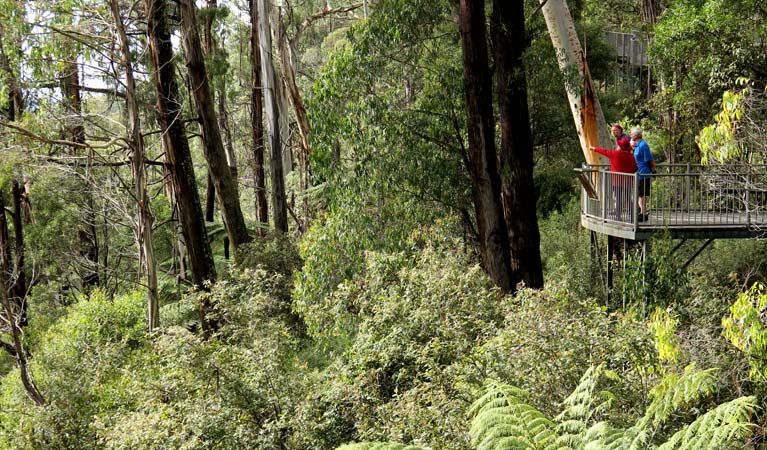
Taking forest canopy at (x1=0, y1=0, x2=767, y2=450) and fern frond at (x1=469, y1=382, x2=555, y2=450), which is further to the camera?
forest canopy at (x1=0, y1=0, x2=767, y2=450)

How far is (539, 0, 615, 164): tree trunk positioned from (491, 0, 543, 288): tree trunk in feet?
6.95

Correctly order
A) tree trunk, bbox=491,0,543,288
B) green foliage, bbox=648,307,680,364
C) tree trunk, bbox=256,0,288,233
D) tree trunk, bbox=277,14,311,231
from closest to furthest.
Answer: green foliage, bbox=648,307,680,364 < tree trunk, bbox=491,0,543,288 < tree trunk, bbox=256,0,288,233 < tree trunk, bbox=277,14,311,231

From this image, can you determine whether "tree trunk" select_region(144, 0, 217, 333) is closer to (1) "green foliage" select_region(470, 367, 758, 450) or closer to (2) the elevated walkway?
(2) the elevated walkway

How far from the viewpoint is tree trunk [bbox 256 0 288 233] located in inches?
889

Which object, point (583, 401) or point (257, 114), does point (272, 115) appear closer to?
point (257, 114)

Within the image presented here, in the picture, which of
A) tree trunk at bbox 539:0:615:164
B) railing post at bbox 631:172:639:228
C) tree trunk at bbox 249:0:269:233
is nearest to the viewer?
railing post at bbox 631:172:639:228

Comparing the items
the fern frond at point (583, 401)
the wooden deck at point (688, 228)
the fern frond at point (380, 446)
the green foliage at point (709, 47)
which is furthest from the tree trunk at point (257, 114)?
the fern frond at point (380, 446)

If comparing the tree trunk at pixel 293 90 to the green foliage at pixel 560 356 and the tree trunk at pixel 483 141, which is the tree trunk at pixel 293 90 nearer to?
the tree trunk at pixel 483 141

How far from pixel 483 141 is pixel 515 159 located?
0.77 m

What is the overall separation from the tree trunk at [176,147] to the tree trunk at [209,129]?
19.7 inches

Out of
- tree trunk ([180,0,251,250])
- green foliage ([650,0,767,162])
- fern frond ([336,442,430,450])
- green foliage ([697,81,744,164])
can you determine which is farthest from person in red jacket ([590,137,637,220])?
fern frond ([336,442,430,450])

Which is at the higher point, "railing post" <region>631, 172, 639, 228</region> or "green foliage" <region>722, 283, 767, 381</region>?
"railing post" <region>631, 172, 639, 228</region>

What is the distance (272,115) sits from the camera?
74.1ft

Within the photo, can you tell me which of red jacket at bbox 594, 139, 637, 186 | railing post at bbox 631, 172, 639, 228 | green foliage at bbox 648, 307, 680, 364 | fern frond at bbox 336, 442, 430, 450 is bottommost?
fern frond at bbox 336, 442, 430, 450
